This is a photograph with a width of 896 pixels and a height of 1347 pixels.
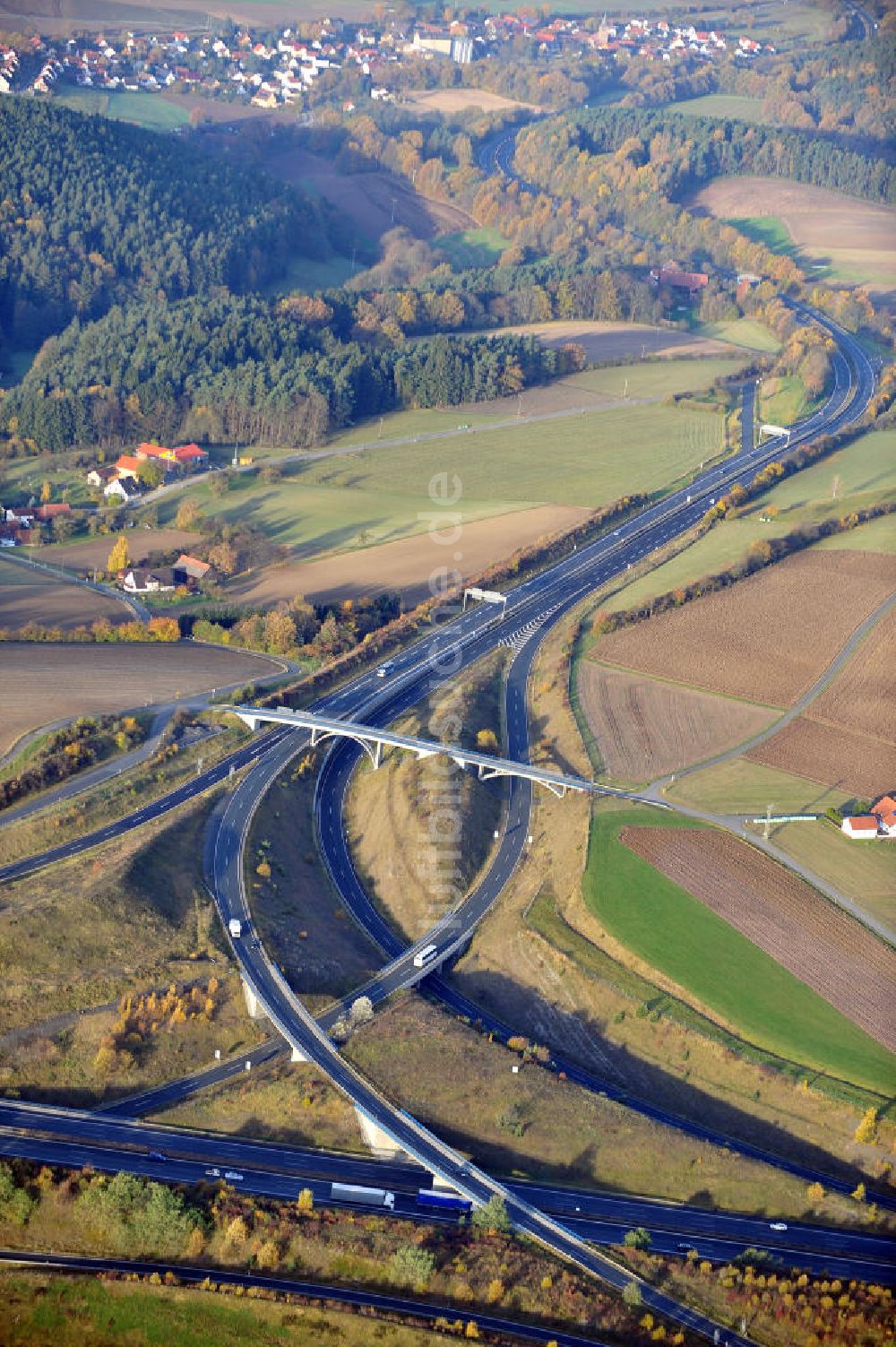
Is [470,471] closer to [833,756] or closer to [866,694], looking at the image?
[866,694]

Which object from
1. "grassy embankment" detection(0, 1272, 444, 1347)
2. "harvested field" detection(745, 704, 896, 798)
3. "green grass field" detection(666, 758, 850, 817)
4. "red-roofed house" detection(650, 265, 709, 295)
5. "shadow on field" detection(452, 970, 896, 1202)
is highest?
"red-roofed house" detection(650, 265, 709, 295)

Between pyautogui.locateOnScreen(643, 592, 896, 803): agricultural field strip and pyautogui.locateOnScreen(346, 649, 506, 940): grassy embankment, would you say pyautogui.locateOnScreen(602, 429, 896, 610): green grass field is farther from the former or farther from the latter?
pyautogui.locateOnScreen(346, 649, 506, 940): grassy embankment

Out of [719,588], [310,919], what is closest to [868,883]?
[310,919]

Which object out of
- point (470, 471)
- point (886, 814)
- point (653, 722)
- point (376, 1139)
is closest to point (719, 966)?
point (886, 814)

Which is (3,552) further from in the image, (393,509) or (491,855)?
(491,855)

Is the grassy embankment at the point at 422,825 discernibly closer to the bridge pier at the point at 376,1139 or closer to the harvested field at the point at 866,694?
the bridge pier at the point at 376,1139

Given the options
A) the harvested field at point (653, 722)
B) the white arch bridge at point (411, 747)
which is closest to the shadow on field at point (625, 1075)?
the white arch bridge at point (411, 747)

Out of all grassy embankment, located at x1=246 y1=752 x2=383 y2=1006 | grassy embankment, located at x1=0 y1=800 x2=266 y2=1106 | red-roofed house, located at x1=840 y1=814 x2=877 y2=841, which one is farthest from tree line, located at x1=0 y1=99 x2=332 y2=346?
red-roofed house, located at x1=840 y1=814 x2=877 y2=841

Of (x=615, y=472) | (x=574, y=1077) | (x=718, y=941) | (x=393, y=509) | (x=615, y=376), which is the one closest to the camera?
(x=574, y=1077)
